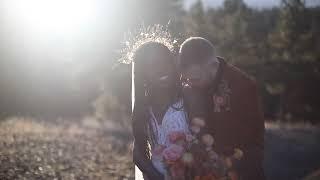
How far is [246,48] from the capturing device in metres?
47.8

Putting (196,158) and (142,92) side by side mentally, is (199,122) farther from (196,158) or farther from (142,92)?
(142,92)

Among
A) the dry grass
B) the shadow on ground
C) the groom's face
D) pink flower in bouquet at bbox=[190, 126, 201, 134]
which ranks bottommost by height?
the shadow on ground

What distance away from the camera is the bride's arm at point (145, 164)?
12.0 feet

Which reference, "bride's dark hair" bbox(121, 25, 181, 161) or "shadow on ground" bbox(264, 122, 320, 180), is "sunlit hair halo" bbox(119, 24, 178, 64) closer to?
"bride's dark hair" bbox(121, 25, 181, 161)

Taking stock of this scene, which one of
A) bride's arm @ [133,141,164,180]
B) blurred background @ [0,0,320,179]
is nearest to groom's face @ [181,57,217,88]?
bride's arm @ [133,141,164,180]

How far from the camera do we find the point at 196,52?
347cm

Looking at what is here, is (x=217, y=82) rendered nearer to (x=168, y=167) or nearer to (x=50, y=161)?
(x=168, y=167)

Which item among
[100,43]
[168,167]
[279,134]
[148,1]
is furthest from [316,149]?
[100,43]

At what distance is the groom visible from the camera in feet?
11.3

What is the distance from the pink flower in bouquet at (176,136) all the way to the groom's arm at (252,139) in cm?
31

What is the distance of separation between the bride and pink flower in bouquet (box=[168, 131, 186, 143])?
2 centimetres

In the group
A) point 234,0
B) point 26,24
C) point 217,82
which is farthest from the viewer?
point 234,0

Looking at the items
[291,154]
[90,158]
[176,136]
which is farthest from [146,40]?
[291,154]

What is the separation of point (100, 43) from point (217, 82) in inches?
1562
